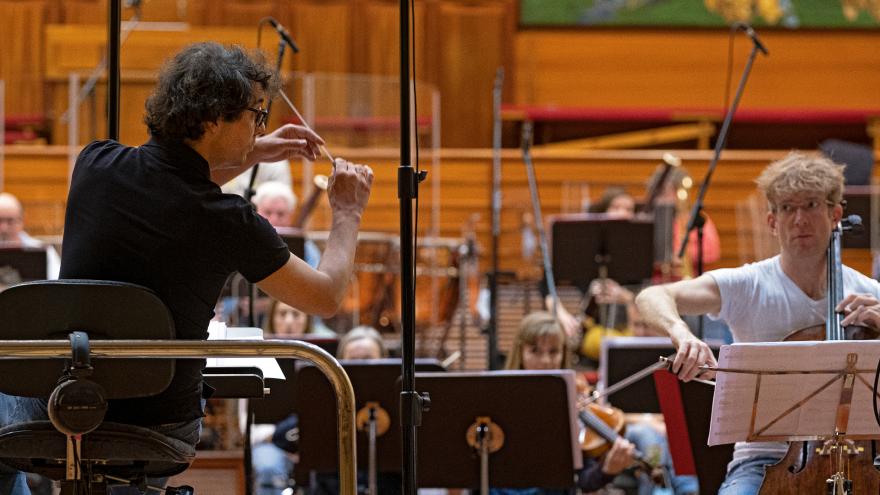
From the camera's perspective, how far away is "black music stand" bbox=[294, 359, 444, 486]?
4359 millimetres

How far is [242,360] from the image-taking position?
9.91 feet

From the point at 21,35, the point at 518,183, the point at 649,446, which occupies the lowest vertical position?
the point at 649,446

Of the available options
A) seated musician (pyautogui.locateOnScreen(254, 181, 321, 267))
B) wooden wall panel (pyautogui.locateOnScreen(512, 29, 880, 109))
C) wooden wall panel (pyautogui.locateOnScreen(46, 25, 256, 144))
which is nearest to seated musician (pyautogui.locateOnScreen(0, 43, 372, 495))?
wooden wall panel (pyautogui.locateOnScreen(46, 25, 256, 144))

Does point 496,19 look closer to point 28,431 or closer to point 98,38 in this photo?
point 98,38

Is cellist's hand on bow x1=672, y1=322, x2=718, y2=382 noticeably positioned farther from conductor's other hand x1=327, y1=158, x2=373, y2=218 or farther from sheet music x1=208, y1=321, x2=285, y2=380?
sheet music x1=208, y1=321, x2=285, y2=380

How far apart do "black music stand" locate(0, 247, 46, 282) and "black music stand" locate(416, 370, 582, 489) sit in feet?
8.12

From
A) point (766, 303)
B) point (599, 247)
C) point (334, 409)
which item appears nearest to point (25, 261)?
point (334, 409)

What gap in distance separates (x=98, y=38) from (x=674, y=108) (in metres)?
5.08

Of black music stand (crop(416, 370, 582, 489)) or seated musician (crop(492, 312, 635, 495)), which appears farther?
seated musician (crop(492, 312, 635, 495))

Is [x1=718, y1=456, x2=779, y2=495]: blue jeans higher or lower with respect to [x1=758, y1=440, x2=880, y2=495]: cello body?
lower

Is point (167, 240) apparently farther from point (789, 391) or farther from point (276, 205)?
point (276, 205)

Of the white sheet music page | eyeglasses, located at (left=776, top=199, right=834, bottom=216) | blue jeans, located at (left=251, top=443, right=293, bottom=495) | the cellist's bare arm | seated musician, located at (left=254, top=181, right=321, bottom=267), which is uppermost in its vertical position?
eyeglasses, located at (left=776, top=199, right=834, bottom=216)

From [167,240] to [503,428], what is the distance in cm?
185

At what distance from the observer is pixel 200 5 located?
11.1m
